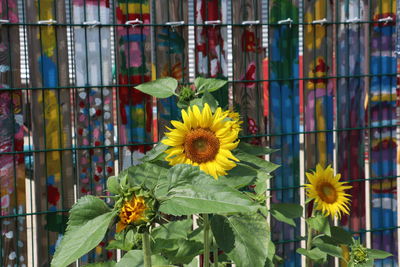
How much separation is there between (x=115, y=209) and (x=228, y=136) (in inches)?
22.0

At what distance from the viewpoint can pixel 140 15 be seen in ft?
10.7

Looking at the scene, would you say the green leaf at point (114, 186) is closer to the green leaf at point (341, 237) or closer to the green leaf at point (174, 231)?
the green leaf at point (174, 231)

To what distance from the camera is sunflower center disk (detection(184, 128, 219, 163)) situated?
5.86 ft

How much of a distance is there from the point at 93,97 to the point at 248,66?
0.90 meters

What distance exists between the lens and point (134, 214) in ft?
4.26

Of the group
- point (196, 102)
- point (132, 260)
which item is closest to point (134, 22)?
point (196, 102)

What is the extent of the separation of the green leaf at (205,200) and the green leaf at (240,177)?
42 cm

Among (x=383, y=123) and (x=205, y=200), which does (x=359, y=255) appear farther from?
(x=205, y=200)

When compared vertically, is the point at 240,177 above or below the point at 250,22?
below

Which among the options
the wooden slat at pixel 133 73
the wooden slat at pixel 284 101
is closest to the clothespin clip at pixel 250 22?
the wooden slat at pixel 284 101

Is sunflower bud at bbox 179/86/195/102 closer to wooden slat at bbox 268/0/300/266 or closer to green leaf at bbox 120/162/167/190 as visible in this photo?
green leaf at bbox 120/162/167/190

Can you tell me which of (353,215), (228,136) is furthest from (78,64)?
(353,215)

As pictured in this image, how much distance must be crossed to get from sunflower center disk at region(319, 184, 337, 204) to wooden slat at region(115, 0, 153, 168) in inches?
39.0

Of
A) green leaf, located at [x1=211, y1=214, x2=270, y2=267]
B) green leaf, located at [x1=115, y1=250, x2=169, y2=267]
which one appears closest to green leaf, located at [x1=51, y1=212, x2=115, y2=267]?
green leaf, located at [x1=211, y1=214, x2=270, y2=267]
